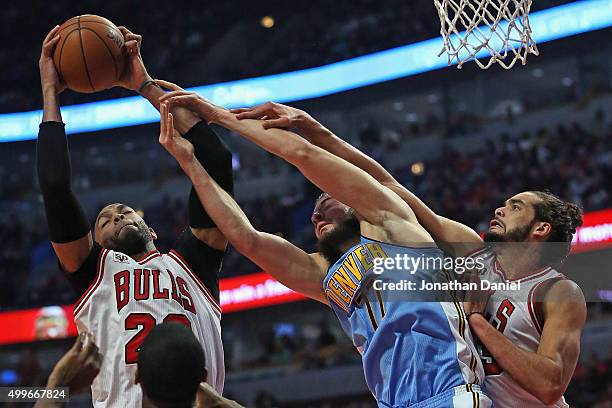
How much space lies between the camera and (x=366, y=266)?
3.23 metres

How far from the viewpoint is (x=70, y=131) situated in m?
21.5

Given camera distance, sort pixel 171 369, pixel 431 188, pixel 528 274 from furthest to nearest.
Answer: pixel 431 188 < pixel 528 274 < pixel 171 369

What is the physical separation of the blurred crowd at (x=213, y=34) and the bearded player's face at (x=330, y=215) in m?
16.6

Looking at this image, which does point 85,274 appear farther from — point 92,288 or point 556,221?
point 556,221

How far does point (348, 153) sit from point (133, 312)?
3.80 ft

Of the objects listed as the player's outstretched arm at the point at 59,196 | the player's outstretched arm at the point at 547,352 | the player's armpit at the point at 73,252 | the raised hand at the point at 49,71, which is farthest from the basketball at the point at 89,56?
the player's outstretched arm at the point at 547,352

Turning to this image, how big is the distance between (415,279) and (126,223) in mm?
1319

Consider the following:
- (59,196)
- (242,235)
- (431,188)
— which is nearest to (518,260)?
(242,235)

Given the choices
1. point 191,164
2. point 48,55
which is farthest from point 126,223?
point 48,55

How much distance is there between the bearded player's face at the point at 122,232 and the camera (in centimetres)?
366

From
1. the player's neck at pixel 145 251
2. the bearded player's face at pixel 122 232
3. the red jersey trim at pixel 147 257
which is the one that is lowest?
the red jersey trim at pixel 147 257

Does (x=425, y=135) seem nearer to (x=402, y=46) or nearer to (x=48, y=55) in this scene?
(x=402, y=46)

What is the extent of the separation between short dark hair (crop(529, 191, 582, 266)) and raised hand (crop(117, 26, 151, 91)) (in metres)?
1.84

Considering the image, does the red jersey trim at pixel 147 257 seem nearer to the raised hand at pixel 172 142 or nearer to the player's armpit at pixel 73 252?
the player's armpit at pixel 73 252
